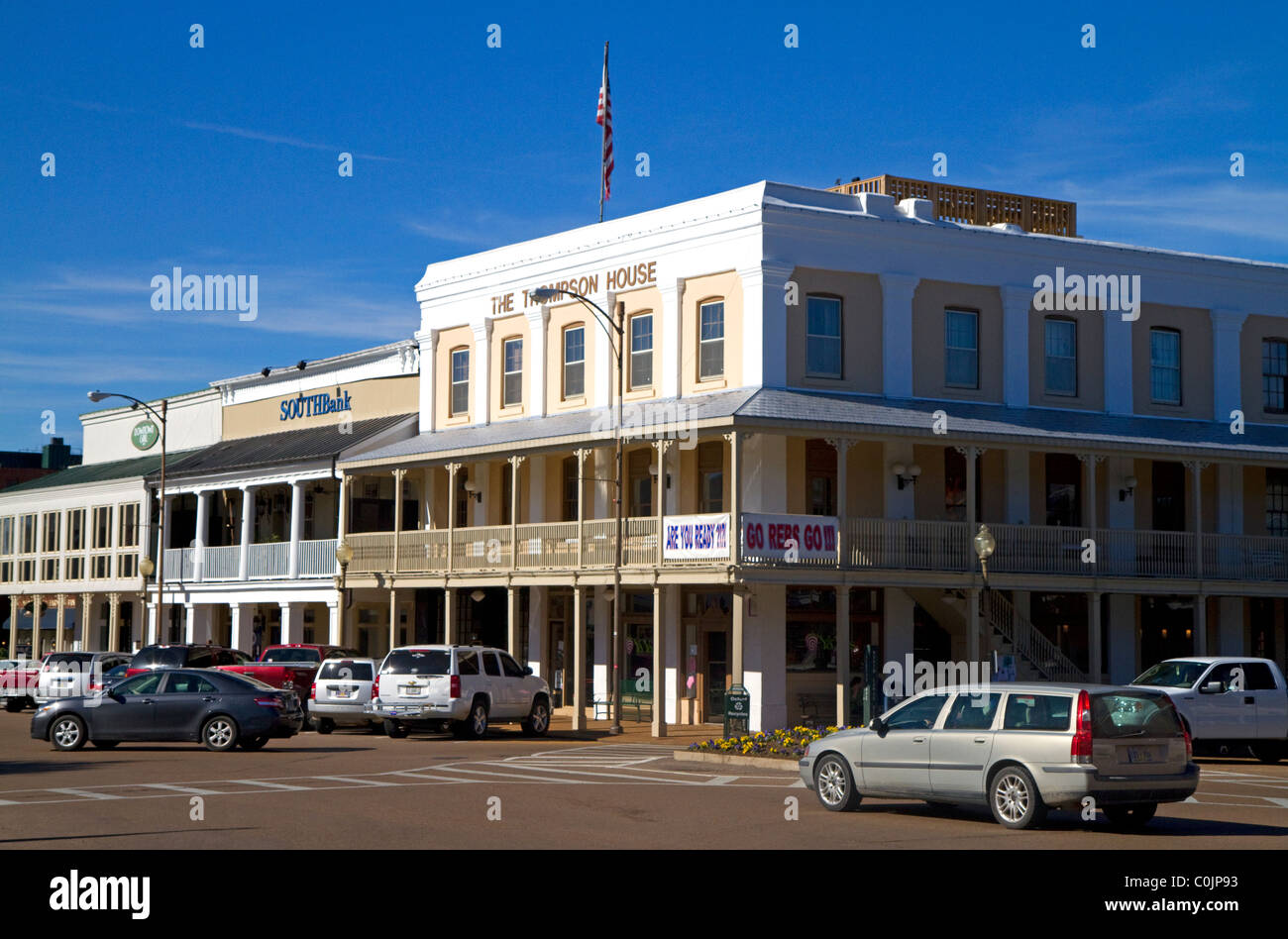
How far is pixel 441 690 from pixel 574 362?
11.6m

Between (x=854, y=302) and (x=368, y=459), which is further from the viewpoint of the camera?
(x=368, y=459)

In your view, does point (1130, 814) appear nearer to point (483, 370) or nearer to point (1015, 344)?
point (1015, 344)

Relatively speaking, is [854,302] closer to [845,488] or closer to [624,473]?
[845,488]

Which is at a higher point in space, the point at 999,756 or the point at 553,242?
the point at 553,242

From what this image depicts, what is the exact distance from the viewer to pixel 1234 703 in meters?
27.1

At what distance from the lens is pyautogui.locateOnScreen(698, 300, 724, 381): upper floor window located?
35.2 m

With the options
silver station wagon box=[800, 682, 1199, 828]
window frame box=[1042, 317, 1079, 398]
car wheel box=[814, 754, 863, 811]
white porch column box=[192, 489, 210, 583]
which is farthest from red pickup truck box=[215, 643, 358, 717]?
silver station wagon box=[800, 682, 1199, 828]

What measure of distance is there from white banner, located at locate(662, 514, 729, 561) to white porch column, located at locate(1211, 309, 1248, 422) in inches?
561

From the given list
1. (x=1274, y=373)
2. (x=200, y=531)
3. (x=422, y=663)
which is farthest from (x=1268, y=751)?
(x=200, y=531)
